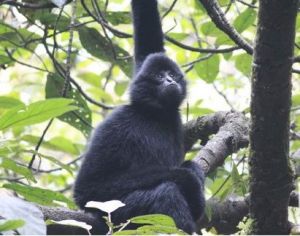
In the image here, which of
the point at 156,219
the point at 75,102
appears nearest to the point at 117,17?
the point at 75,102

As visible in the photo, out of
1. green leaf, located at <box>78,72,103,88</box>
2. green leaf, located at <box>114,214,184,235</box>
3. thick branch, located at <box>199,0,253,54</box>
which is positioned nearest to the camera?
green leaf, located at <box>114,214,184,235</box>

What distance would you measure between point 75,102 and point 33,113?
305 centimetres

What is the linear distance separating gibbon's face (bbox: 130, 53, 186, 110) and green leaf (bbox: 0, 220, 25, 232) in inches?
152

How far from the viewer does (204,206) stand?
4.58m

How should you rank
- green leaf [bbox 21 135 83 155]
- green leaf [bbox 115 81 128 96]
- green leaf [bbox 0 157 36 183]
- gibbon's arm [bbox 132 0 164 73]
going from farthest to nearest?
→ green leaf [bbox 115 81 128 96] → green leaf [bbox 21 135 83 155] → gibbon's arm [bbox 132 0 164 73] → green leaf [bbox 0 157 36 183]

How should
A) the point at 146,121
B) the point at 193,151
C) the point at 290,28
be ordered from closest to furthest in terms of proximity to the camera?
the point at 290,28 → the point at 146,121 → the point at 193,151

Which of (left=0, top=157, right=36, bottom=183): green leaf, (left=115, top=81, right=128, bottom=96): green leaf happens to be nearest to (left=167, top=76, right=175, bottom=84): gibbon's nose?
(left=115, top=81, right=128, bottom=96): green leaf

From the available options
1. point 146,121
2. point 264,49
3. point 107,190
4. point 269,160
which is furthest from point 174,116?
point 264,49

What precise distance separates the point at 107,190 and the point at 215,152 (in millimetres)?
932

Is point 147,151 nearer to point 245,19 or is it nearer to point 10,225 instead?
point 245,19

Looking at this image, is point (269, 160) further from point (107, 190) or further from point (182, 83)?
point (182, 83)

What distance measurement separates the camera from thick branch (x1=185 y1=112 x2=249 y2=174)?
472cm

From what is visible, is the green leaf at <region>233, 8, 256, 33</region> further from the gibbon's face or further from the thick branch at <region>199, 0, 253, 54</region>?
the gibbon's face

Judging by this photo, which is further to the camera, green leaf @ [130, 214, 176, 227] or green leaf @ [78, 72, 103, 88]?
green leaf @ [78, 72, 103, 88]
